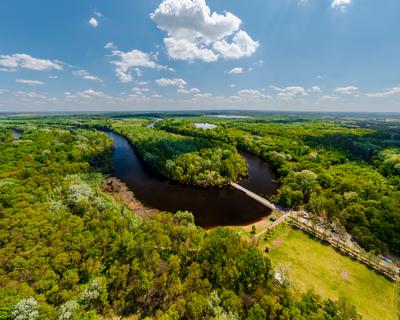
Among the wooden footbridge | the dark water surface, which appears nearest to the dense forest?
the dark water surface

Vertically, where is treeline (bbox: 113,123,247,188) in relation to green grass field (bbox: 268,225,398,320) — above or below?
above

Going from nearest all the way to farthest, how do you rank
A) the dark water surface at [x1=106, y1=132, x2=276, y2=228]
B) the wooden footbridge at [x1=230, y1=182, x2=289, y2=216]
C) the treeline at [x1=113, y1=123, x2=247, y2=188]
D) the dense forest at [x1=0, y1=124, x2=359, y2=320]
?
1. the dense forest at [x1=0, y1=124, x2=359, y2=320]
2. the dark water surface at [x1=106, y1=132, x2=276, y2=228]
3. the wooden footbridge at [x1=230, y1=182, x2=289, y2=216]
4. the treeline at [x1=113, y1=123, x2=247, y2=188]

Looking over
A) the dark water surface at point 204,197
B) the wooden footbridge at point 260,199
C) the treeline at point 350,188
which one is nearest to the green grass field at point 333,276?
the treeline at point 350,188

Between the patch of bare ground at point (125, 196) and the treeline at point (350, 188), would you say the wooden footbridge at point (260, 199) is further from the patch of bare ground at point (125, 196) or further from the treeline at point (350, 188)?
the patch of bare ground at point (125, 196)

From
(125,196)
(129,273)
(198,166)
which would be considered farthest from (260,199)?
(125,196)

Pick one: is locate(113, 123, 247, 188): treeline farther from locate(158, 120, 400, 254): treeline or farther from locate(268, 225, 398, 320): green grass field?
locate(268, 225, 398, 320): green grass field


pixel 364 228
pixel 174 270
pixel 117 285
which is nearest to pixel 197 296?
pixel 174 270
